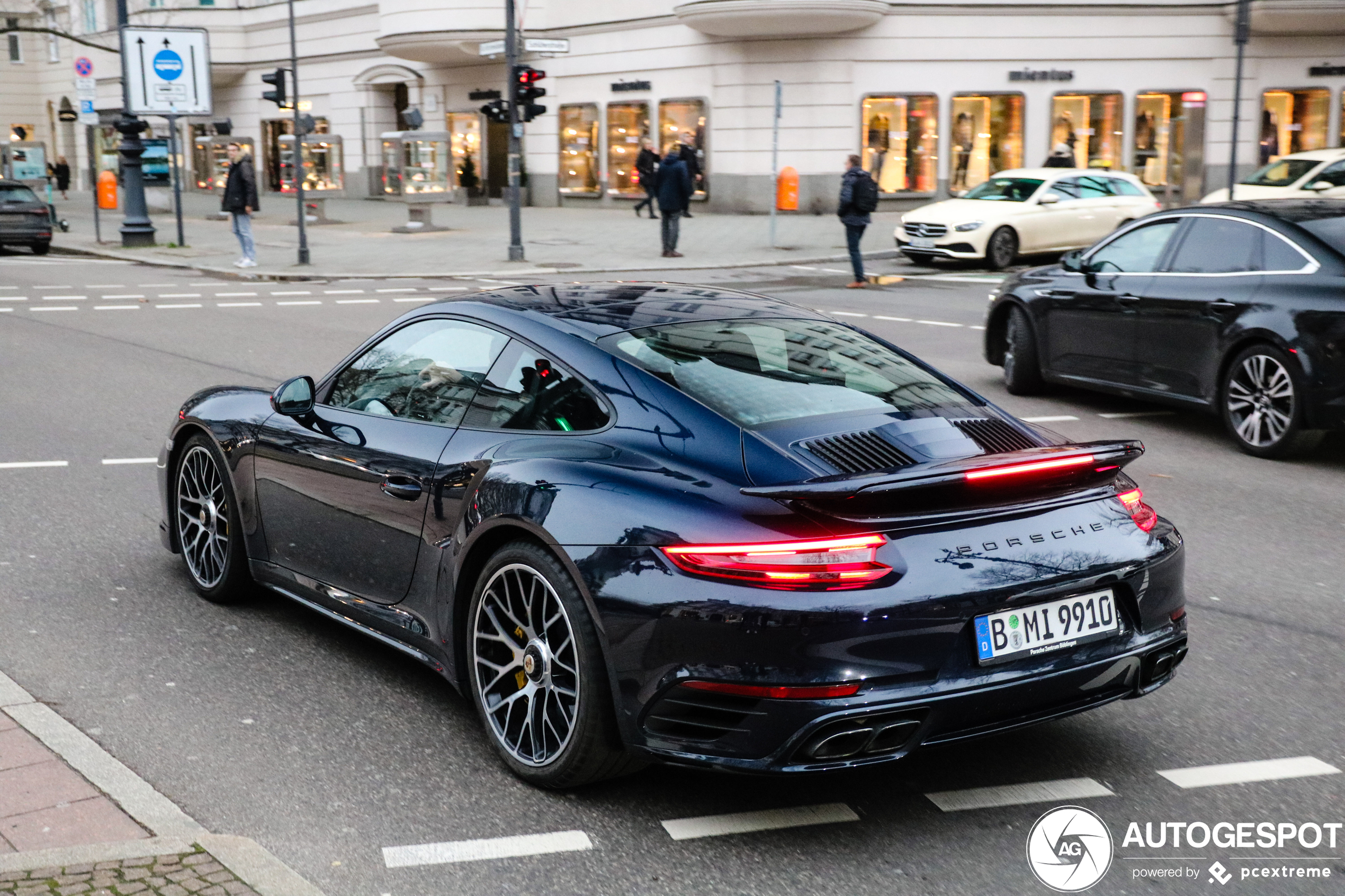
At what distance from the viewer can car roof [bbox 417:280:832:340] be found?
4496 mm

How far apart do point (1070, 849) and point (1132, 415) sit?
7.25m

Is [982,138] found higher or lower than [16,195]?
higher

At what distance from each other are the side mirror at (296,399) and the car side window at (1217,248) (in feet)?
21.0

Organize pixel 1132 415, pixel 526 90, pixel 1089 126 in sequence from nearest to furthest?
pixel 1132 415 < pixel 526 90 < pixel 1089 126

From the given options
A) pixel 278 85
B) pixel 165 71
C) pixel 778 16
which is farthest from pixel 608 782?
pixel 778 16

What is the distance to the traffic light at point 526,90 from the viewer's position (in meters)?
24.0

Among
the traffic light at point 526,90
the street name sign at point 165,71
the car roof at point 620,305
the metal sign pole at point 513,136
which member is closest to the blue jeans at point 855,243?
the metal sign pole at point 513,136

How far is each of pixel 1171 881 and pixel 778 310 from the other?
88.8 inches

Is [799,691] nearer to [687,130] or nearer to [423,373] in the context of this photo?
[423,373]

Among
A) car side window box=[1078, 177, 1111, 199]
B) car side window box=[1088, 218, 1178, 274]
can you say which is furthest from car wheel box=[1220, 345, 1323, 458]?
car side window box=[1078, 177, 1111, 199]

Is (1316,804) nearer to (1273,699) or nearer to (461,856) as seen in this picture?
(1273,699)

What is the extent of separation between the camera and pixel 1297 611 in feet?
18.6

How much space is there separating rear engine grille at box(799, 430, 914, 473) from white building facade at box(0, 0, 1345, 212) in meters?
28.4

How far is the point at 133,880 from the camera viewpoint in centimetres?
317
